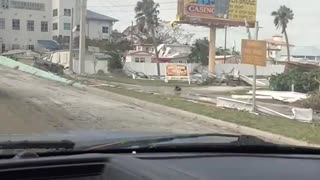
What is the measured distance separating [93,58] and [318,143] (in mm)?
50858

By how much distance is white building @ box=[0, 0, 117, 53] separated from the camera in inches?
4390

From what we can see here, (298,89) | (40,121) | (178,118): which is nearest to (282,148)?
(40,121)

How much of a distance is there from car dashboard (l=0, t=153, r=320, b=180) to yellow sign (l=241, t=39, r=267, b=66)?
17154 millimetres

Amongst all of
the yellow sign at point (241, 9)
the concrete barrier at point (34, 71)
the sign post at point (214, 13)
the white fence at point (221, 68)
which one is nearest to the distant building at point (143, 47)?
the white fence at point (221, 68)

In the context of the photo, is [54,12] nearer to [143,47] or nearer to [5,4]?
[5,4]

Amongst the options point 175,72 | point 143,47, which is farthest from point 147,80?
point 143,47

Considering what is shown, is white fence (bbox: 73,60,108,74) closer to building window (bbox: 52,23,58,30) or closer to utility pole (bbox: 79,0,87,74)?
utility pole (bbox: 79,0,87,74)

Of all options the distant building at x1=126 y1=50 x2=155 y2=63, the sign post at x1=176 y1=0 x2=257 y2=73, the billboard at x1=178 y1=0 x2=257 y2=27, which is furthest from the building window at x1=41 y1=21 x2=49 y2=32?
the billboard at x1=178 y1=0 x2=257 y2=27

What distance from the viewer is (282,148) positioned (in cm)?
320

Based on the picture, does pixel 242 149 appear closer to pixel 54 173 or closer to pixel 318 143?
pixel 54 173

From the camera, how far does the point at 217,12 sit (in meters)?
67.1

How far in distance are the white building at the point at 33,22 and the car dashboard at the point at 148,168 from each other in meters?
109

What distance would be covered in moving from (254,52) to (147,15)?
263 ft

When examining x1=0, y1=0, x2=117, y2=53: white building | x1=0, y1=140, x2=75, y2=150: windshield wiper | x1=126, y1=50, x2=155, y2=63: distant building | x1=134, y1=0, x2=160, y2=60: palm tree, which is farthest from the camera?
x1=0, y1=0, x2=117, y2=53: white building
